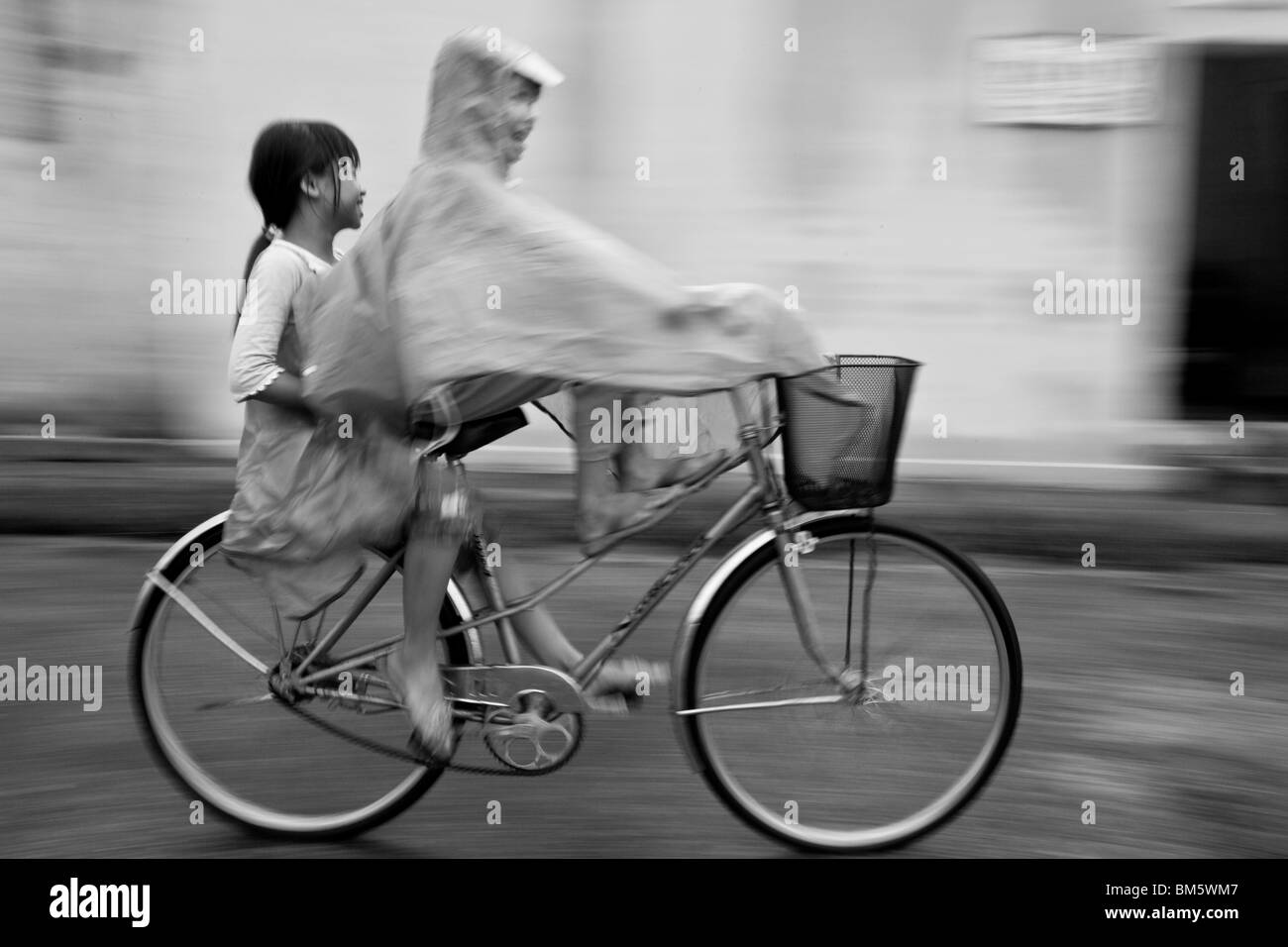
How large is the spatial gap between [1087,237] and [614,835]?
3.98 metres

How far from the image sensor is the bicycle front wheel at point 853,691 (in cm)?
308

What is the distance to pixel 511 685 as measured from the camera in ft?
10.1

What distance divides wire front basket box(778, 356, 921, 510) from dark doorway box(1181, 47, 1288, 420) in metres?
3.78

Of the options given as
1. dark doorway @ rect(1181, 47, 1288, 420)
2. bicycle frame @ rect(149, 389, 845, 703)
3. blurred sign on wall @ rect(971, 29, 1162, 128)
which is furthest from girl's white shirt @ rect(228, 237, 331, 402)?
dark doorway @ rect(1181, 47, 1288, 420)

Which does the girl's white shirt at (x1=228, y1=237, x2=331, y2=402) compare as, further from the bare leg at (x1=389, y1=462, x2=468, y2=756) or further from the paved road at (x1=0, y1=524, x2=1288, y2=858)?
the paved road at (x1=0, y1=524, x2=1288, y2=858)

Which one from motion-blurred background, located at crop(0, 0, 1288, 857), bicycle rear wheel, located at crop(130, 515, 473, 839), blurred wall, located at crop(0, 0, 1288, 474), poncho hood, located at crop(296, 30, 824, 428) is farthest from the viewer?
blurred wall, located at crop(0, 0, 1288, 474)

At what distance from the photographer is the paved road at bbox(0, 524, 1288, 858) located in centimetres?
333

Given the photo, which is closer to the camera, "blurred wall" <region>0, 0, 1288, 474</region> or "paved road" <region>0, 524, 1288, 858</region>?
"paved road" <region>0, 524, 1288, 858</region>

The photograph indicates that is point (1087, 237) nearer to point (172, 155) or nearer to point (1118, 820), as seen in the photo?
point (1118, 820)

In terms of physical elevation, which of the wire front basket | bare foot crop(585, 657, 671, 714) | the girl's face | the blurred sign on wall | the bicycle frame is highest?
the blurred sign on wall

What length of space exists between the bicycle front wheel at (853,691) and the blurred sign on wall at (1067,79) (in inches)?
142

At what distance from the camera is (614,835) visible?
337cm

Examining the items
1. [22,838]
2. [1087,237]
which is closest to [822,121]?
[1087,237]

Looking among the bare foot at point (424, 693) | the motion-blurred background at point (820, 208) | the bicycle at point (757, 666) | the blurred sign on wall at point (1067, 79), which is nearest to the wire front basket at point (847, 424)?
the bicycle at point (757, 666)
